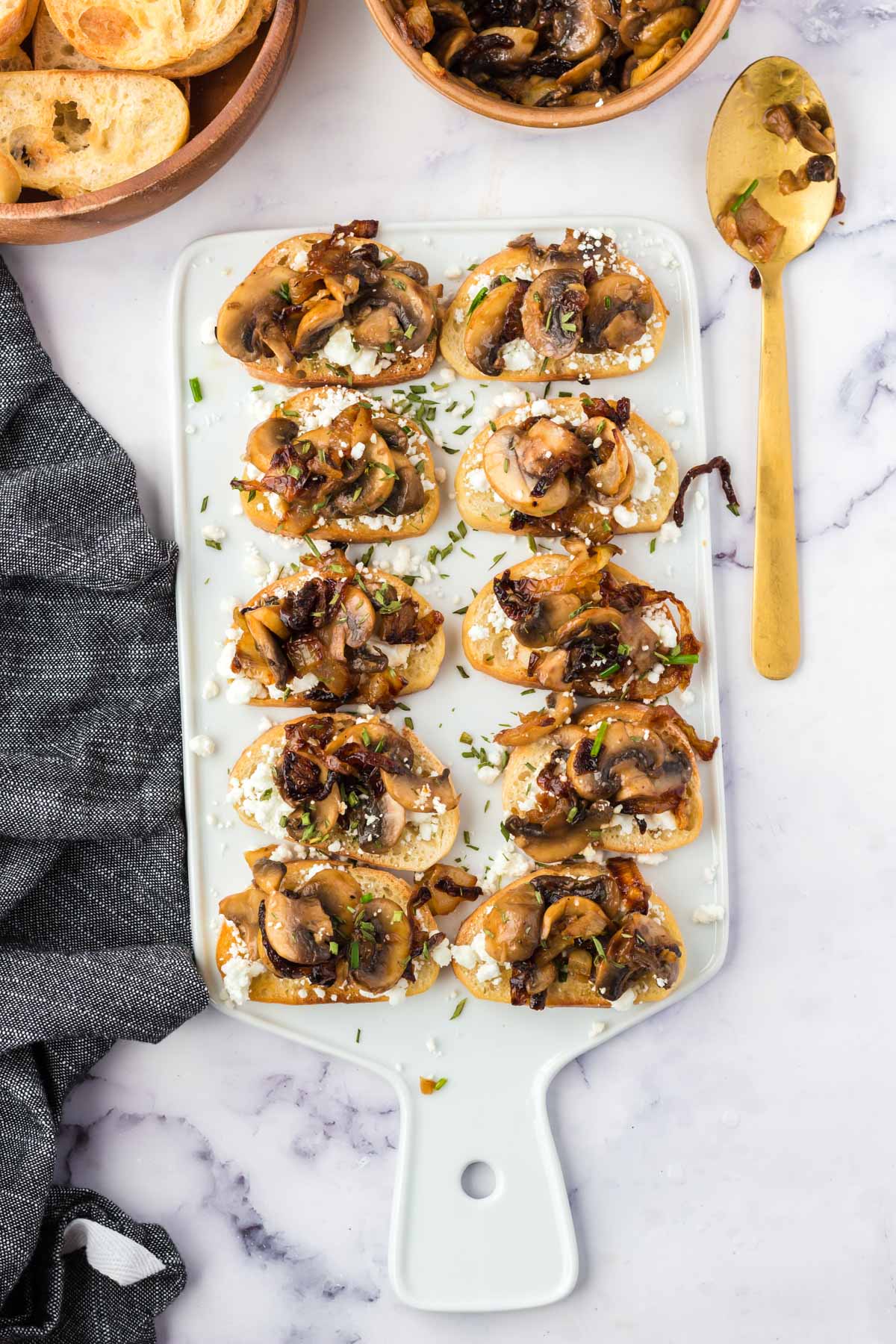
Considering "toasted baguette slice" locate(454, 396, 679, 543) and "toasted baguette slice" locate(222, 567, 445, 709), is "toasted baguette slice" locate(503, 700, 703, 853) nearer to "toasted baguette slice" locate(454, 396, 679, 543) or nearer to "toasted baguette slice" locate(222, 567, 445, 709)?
"toasted baguette slice" locate(222, 567, 445, 709)

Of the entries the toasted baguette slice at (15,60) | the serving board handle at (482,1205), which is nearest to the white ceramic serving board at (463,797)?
the serving board handle at (482,1205)

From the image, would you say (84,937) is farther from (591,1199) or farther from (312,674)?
(591,1199)

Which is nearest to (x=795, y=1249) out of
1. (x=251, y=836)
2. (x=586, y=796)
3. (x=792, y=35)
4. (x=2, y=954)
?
(x=586, y=796)

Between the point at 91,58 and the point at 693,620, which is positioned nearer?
the point at 91,58

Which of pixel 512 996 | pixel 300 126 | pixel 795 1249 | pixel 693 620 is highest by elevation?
pixel 300 126

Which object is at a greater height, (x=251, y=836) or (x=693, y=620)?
(x=693, y=620)

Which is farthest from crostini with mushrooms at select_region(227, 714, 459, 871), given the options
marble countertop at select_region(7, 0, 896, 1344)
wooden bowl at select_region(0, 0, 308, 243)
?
wooden bowl at select_region(0, 0, 308, 243)
